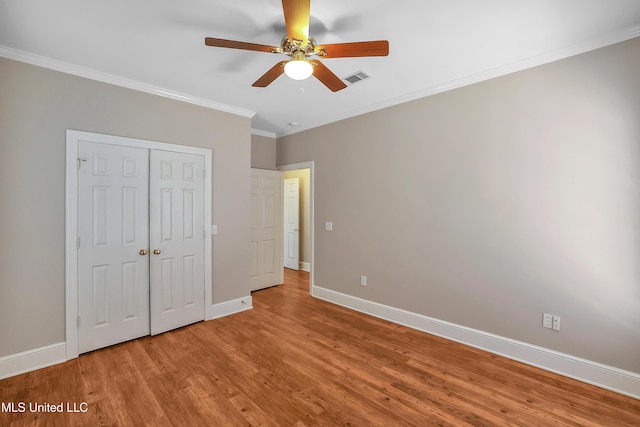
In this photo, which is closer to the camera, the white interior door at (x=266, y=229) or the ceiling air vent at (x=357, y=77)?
the ceiling air vent at (x=357, y=77)

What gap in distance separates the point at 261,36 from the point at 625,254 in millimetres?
3308

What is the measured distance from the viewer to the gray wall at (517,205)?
225cm

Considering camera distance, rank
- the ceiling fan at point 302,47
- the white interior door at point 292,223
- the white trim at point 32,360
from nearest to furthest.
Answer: the ceiling fan at point 302,47
the white trim at point 32,360
the white interior door at point 292,223

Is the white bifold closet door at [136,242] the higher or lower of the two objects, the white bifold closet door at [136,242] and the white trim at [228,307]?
the higher

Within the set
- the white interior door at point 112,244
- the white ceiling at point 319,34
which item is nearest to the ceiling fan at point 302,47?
the white ceiling at point 319,34

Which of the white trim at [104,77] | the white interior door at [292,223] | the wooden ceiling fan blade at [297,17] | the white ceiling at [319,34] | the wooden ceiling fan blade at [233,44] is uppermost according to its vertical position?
the white ceiling at [319,34]

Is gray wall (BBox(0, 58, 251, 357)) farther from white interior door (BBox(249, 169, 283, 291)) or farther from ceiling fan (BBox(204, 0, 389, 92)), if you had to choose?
white interior door (BBox(249, 169, 283, 291))

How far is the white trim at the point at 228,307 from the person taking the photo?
3.65 metres

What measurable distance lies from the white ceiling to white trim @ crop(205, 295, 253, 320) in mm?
2674

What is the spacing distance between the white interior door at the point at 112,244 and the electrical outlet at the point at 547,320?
13.0 feet

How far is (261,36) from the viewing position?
7.32ft

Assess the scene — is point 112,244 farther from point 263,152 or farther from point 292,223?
point 292,223

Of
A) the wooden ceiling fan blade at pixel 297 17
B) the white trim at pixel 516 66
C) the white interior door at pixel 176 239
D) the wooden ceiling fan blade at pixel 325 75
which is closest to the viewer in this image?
the wooden ceiling fan blade at pixel 297 17

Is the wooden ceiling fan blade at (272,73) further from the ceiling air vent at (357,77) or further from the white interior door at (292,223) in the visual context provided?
the white interior door at (292,223)
